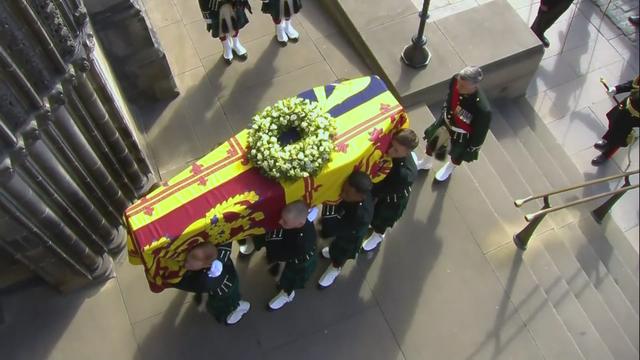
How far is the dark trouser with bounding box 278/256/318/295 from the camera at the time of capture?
4.36 m

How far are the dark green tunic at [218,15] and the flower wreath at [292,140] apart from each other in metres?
2.04

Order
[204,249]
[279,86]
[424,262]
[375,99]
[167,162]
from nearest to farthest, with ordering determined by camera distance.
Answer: [204,249]
[375,99]
[424,262]
[167,162]
[279,86]

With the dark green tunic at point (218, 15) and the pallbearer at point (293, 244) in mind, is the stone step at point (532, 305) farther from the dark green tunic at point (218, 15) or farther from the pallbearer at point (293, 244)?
the dark green tunic at point (218, 15)

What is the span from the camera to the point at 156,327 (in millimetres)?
4820

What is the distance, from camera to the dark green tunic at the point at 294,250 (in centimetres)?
411

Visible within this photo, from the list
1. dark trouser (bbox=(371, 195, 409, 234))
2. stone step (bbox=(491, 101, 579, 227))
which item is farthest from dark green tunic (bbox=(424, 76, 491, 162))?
stone step (bbox=(491, 101, 579, 227))

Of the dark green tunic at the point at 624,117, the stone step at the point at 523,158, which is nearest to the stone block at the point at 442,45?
the stone step at the point at 523,158

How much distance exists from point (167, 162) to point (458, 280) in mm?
3162

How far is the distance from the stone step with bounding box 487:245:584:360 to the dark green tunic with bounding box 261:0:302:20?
11.1 ft

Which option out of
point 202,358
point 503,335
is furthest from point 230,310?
point 503,335

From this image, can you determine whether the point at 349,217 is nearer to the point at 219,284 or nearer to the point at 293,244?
the point at 293,244

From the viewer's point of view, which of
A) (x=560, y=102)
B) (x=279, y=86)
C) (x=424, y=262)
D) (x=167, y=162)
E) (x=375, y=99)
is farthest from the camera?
(x=560, y=102)

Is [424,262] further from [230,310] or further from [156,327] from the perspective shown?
[156,327]

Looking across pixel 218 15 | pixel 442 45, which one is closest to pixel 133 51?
pixel 218 15
